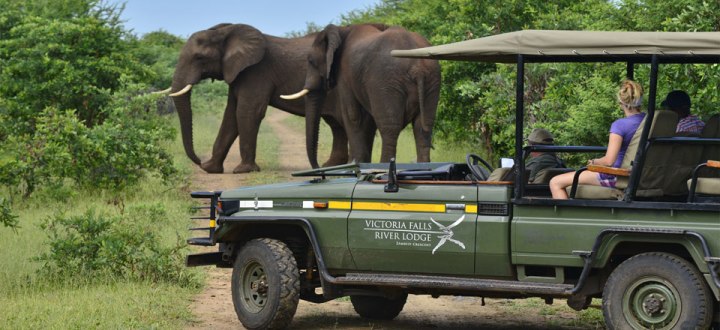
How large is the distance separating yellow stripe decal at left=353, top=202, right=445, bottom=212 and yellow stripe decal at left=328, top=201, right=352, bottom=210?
0.17 ft

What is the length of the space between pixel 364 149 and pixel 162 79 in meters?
18.5

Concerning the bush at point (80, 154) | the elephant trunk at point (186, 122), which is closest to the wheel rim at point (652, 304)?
the bush at point (80, 154)

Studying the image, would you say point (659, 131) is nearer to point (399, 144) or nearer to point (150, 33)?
point (399, 144)

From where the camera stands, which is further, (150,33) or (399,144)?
(150,33)

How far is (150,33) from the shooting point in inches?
2672

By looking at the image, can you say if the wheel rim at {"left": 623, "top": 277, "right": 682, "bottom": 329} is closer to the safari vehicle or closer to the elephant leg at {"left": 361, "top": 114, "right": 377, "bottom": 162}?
the safari vehicle

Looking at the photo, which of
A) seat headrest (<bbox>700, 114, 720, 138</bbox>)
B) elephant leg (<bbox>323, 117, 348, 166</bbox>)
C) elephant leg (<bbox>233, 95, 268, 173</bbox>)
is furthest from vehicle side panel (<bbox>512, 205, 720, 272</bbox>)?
elephant leg (<bbox>323, 117, 348, 166</bbox>)

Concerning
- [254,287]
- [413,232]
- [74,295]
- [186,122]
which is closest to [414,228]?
[413,232]

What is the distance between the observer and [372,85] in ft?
73.6

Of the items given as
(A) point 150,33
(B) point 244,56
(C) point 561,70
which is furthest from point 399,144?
(A) point 150,33

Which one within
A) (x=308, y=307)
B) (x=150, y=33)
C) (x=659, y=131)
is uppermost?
(x=150, y=33)

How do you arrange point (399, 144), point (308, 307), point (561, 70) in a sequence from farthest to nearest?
point (399, 144), point (561, 70), point (308, 307)

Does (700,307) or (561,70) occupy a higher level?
(561,70)

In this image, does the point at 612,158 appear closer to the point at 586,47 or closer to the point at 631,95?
the point at 631,95
